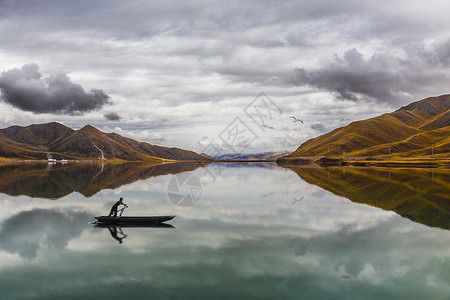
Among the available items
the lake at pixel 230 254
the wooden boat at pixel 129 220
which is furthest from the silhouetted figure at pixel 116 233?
the wooden boat at pixel 129 220

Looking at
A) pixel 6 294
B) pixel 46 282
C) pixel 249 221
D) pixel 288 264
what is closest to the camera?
pixel 6 294

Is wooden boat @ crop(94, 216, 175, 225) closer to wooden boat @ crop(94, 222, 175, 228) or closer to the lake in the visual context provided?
wooden boat @ crop(94, 222, 175, 228)

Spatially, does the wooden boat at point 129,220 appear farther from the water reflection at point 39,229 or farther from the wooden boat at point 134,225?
the water reflection at point 39,229

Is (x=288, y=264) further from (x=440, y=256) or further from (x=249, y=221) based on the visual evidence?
(x=249, y=221)

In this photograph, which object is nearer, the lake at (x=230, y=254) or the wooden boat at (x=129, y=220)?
the lake at (x=230, y=254)

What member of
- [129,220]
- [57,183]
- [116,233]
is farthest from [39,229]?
[57,183]

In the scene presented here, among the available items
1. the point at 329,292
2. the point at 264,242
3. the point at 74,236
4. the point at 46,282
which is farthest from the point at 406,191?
the point at 46,282

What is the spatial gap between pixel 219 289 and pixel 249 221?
1826 centimetres

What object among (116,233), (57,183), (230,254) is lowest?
(230,254)

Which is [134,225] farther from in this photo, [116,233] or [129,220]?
[116,233]

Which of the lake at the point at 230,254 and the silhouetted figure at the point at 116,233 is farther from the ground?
the silhouetted figure at the point at 116,233

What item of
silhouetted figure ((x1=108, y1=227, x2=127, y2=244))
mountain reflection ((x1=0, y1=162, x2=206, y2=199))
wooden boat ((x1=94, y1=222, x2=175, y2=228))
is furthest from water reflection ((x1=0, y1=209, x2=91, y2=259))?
mountain reflection ((x1=0, y1=162, x2=206, y2=199))

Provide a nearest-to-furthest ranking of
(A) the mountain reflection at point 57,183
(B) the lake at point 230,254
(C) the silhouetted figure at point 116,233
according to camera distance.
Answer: (B) the lake at point 230,254 → (C) the silhouetted figure at point 116,233 → (A) the mountain reflection at point 57,183

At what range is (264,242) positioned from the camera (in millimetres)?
27422
